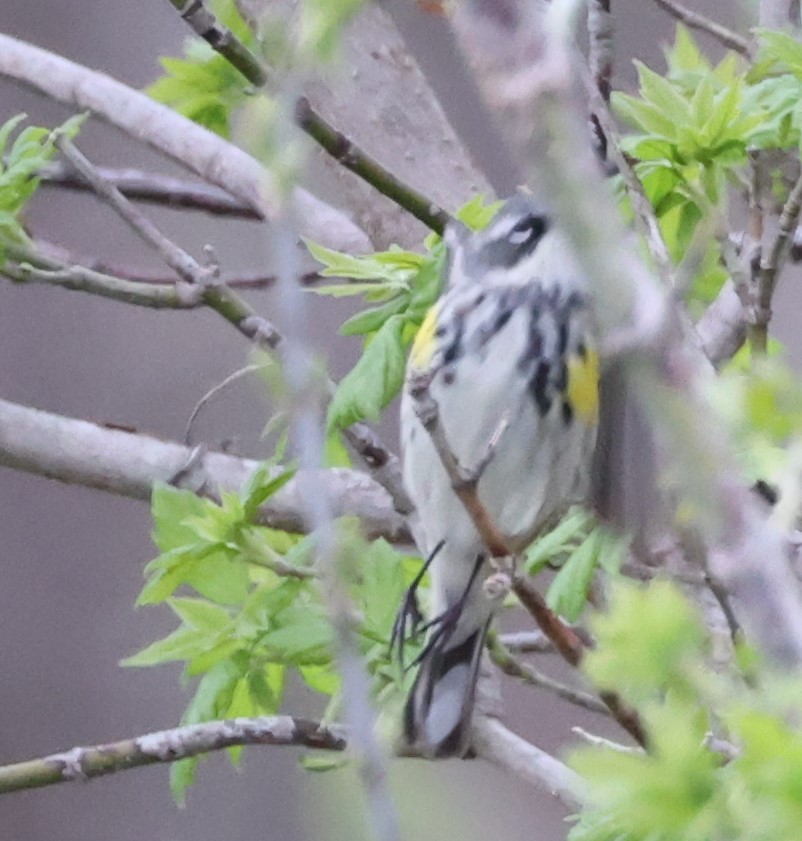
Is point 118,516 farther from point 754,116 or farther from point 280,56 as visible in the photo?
point 280,56

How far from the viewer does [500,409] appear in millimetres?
812

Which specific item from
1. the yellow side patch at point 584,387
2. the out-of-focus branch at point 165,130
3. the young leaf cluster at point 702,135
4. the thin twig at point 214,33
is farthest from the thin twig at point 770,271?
the out-of-focus branch at point 165,130

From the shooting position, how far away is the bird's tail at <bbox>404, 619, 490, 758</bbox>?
0.76 meters

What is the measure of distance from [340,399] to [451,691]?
19 centimetres

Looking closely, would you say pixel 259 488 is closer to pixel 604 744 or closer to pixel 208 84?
pixel 604 744


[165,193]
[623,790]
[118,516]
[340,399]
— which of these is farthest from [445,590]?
[118,516]

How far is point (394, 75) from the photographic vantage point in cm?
102

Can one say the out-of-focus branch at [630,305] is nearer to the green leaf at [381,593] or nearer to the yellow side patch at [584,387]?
the green leaf at [381,593]

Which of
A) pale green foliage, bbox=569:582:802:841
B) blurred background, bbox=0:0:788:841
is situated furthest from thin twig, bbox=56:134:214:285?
blurred background, bbox=0:0:788:841

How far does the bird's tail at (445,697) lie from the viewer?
0.76m

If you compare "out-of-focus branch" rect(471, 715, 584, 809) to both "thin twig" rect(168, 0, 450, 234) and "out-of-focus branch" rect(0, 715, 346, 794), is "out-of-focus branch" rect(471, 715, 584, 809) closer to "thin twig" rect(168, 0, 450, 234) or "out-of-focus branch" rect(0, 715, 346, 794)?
"out-of-focus branch" rect(0, 715, 346, 794)

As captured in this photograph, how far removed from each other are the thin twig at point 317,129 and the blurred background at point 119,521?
967 mm

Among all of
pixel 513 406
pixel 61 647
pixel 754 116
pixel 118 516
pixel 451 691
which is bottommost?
pixel 61 647

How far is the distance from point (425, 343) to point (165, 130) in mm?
289
